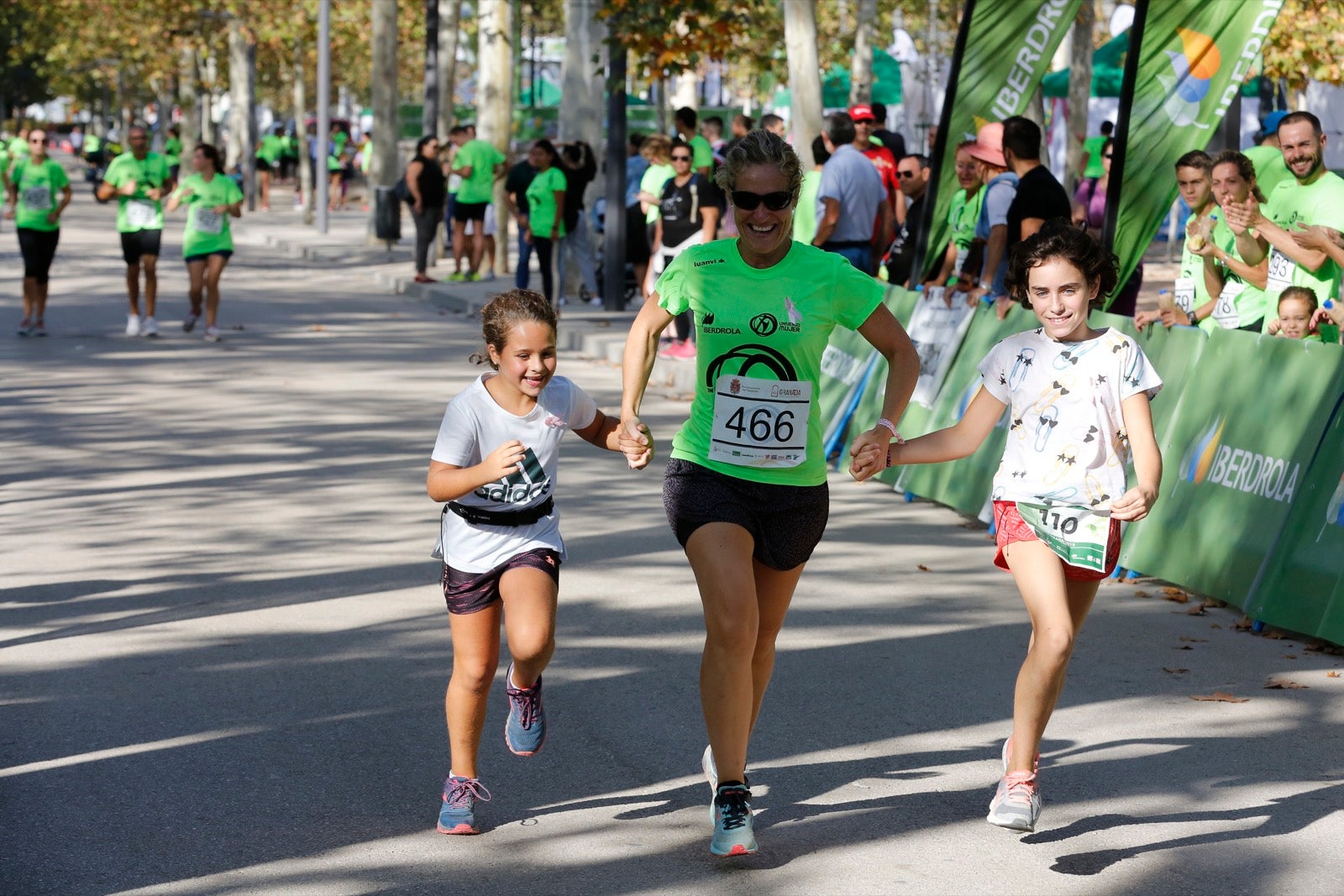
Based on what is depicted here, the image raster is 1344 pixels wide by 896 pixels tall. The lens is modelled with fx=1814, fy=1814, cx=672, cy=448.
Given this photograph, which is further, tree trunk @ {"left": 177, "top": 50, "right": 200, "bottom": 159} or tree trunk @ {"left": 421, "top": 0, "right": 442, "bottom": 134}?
tree trunk @ {"left": 177, "top": 50, "right": 200, "bottom": 159}

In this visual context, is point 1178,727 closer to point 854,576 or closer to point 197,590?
point 854,576

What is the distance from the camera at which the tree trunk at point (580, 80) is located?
23.5 meters

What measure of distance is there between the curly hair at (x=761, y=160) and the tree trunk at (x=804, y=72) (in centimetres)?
1194

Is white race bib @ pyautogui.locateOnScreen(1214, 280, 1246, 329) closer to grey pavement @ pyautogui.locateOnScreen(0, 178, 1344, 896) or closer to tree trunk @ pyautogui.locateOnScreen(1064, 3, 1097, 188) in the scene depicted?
grey pavement @ pyautogui.locateOnScreen(0, 178, 1344, 896)

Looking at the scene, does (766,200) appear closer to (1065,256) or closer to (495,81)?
(1065,256)

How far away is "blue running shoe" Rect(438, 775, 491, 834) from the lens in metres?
4.91

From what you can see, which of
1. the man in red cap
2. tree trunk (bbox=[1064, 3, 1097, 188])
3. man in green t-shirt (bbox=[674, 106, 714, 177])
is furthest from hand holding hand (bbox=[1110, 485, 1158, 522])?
tree trunk (bbox=[1064, 3, 1097, 188])

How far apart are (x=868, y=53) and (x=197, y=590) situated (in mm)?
25017

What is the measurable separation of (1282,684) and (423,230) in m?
19.9

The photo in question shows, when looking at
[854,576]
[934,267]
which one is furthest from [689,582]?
[934,267]

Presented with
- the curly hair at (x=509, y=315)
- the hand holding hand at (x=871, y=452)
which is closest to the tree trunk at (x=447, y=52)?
the curly hair at (x=509, y=315)

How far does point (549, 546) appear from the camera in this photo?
4.95 metres

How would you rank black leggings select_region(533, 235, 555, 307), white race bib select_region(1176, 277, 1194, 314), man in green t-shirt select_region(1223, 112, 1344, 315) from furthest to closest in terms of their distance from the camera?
black leggings select_region(533, 235, 555, 307) → white race bib select_region(1176, 277, 1194, 314) → man in green t-shirt select_region(1223, 112, 1344, 315)

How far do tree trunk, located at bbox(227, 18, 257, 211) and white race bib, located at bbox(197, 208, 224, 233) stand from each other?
30.5m
